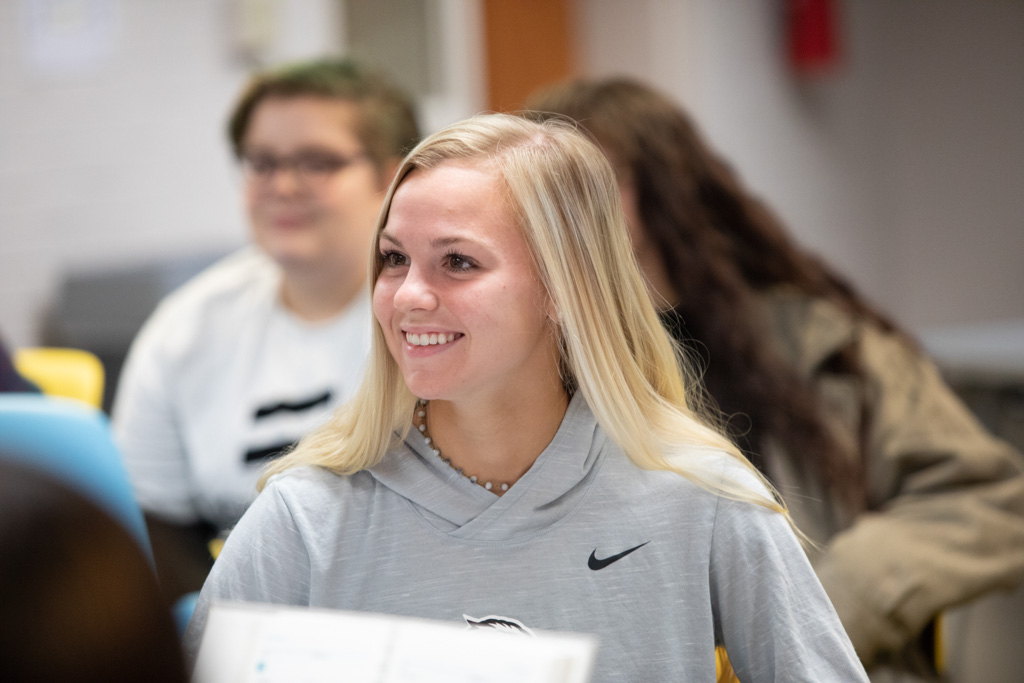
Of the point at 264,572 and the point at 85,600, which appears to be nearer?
the point at 85,600

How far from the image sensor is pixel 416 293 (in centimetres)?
99

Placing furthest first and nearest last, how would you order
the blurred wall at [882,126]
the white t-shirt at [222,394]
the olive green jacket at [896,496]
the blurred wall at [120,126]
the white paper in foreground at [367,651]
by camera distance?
the blurred wall at [882,126] → the blurred wall at [120,126] → the white t-shirt at [222,394] → the olive green jacket at [896,496] → the white paper in foreground at [367,651]

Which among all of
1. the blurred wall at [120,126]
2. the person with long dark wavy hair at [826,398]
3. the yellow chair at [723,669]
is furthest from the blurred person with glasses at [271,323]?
the blurred wall at [120,126]

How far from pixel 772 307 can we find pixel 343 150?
0.94 m

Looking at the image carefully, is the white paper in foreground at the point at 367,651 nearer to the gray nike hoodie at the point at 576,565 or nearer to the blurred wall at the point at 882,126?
the gray nike hoodie at the point at 576,565

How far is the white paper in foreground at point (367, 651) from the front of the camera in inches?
27.2

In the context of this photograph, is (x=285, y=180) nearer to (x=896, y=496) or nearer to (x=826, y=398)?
(x=826, y=398)

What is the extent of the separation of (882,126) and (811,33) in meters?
0.86

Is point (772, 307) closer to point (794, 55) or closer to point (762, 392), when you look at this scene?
point (762, 392)

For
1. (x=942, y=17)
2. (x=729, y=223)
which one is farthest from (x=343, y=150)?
(x=942, y=17)

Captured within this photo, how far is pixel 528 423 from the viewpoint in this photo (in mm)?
1078

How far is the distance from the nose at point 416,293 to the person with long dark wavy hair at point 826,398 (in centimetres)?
53

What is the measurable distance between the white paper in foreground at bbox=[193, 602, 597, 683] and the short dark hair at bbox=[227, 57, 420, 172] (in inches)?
56.3

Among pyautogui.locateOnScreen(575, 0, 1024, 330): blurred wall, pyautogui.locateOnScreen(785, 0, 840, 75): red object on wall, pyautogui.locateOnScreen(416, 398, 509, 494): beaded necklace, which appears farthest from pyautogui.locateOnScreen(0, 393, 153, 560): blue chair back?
pyautogui.locateOnScreen(785, 0, 840, 75): red object on wall
